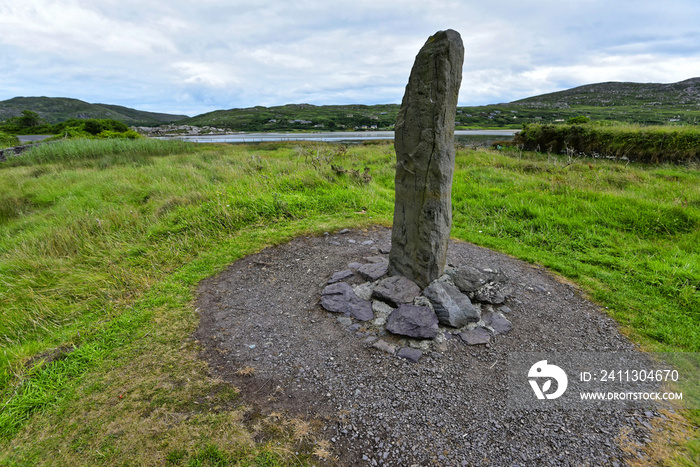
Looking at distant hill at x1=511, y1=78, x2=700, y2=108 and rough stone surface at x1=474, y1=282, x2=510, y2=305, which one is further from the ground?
distant hill at x1=511, y1=78, x2=700, y2=108

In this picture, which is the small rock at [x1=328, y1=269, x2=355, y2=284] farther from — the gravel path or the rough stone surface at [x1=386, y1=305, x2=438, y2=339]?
the rough stone surface at [x1=386, y1=305, x2=438, y2=339]

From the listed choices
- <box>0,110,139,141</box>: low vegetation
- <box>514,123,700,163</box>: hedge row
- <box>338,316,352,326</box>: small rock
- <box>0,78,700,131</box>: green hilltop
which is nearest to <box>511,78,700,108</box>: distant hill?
<box>0,78,700,131</box>: green hilltop

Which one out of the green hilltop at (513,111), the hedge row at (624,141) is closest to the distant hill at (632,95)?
the green hilltop at (513,111)

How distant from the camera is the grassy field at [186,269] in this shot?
270cm

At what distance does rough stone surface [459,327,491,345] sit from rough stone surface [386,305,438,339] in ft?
1.22

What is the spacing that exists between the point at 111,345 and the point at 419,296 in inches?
152

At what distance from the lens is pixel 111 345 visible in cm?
378

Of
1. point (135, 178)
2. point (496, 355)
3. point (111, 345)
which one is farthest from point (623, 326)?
point (135, 178)

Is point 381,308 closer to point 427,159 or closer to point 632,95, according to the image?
point 427,159

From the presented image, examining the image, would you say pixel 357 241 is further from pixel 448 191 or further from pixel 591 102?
pixel 591 102

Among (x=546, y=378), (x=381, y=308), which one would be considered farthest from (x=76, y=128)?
(x=546, y=378)

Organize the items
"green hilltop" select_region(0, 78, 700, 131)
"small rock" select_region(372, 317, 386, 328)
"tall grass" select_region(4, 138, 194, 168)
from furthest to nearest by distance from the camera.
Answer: "green hilltop" select_region(0, 78, 700, 131)
"tall grass" select_region(4, 138, 194, 168)
"small rock" select_region(372, 317, 386, 328)

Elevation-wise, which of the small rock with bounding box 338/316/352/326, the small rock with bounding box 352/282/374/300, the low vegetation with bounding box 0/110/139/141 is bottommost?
the small rock with bounding box 338/316/352/326

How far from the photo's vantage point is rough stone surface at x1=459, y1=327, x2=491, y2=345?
3.86 meters
